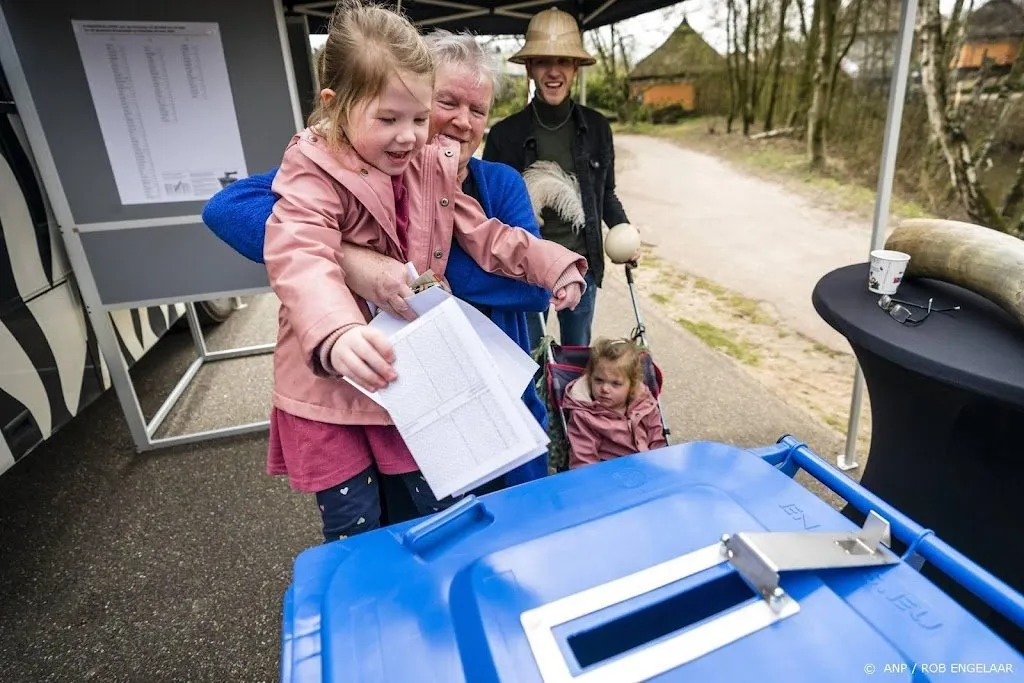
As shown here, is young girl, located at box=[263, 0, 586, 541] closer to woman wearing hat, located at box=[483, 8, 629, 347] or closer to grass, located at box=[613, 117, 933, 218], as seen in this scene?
woman wearing hat, located at box=[483, 8, 629, 347]

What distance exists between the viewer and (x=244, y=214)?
44.7 inches

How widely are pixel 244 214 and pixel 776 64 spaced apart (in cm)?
1604

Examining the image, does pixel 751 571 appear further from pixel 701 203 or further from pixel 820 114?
pixel 820 114

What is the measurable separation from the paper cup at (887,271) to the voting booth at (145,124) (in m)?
2.54

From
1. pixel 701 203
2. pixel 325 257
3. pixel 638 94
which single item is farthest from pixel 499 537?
pixel 638 94

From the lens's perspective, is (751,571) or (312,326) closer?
(751,571)

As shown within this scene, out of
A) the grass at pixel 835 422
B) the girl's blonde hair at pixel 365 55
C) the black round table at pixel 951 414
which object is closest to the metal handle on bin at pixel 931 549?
the black round table at pixel 951 414

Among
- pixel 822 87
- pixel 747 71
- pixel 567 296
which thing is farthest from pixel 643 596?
pixel 747 71

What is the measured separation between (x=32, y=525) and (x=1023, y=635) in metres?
3.65

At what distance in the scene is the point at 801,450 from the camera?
111cm

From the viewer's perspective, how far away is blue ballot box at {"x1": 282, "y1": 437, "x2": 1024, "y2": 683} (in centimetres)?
68

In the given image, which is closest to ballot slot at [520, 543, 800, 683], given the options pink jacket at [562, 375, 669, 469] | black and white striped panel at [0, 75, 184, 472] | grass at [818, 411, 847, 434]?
pink jacket at [562, 375, 669, 469]

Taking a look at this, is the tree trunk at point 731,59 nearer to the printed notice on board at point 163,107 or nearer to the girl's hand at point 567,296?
the printed notice on board at point 163,107

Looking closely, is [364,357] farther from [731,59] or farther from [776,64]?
[731,59]
